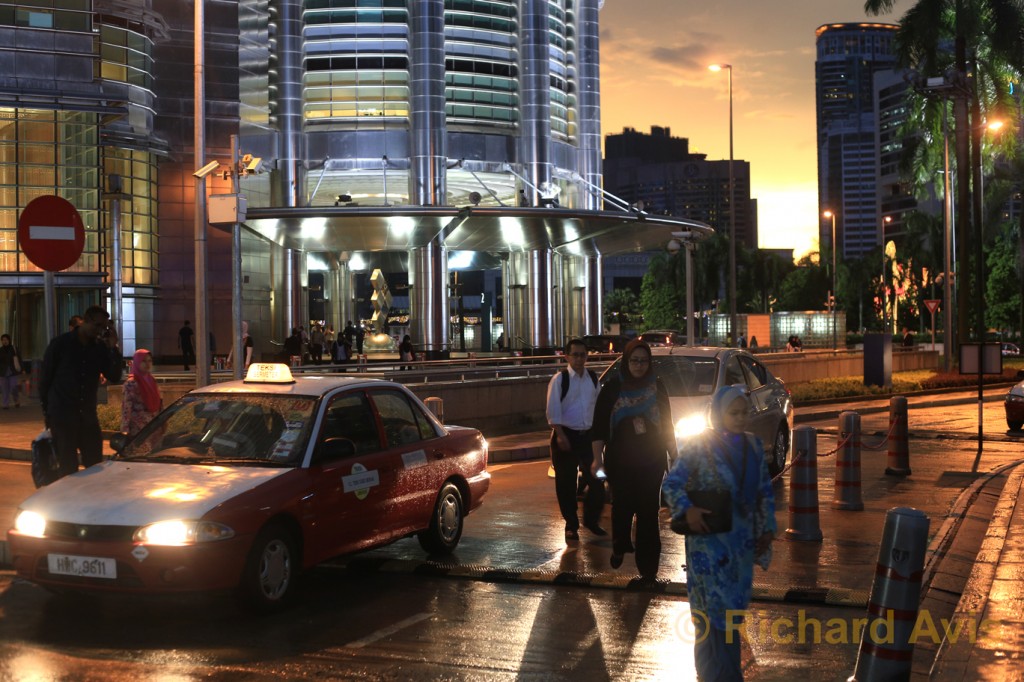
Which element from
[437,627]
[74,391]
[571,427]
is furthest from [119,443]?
[571,427]

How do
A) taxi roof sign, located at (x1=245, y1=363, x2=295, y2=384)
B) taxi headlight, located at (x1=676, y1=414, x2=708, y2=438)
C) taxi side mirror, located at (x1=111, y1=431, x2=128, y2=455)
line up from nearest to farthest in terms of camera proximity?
taxi side mirror, located at (x1=111, y1=431, x2=128, y2=455)
taxi roof sign, located at (x1=245, y1=363, x2=295, y2=384)
taxi headlight, located at (x1=676, y1=414, x2=708, y2=438)

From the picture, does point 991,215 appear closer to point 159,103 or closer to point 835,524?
point 159,103

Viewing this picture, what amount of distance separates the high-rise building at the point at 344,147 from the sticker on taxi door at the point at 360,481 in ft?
112

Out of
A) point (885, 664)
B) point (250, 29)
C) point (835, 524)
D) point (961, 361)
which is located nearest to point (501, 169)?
point (250, 29)

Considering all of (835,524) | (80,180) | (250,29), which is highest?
(250,29)

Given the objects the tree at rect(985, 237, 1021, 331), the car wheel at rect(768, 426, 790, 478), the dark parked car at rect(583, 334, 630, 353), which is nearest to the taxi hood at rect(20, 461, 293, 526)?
the car wheel at rect(768, 426, 790, 478)

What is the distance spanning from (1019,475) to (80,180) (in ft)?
110

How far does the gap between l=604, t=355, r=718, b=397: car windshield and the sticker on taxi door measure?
18.3ft

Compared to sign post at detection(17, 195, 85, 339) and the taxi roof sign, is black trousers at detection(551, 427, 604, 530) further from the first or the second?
sign post at detection(17, 195, 85, 339)

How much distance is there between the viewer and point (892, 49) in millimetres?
43500

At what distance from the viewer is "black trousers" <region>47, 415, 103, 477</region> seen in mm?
10180

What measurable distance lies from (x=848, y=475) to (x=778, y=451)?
2653 millimetres

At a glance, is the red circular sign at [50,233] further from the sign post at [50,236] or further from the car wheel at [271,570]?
the car wheel at [271,570]

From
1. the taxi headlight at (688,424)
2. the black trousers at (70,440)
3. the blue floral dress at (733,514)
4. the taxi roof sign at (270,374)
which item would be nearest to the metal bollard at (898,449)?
the taxi headlight at (688,424)
